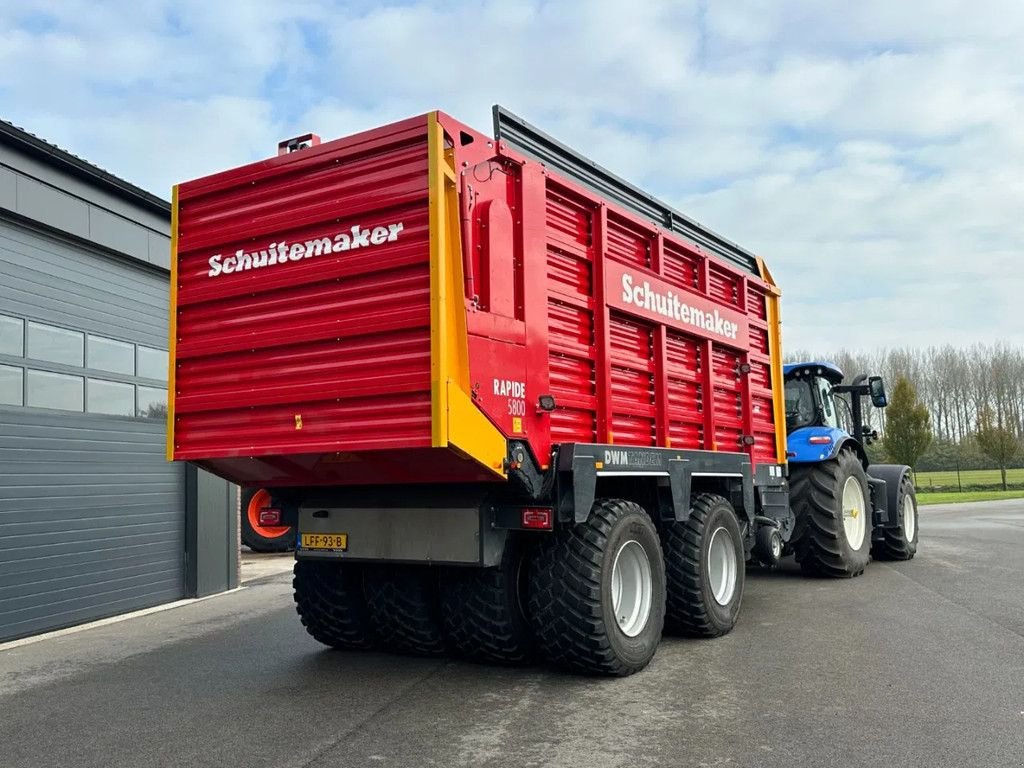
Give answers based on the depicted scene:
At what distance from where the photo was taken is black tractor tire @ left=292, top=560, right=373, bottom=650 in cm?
648

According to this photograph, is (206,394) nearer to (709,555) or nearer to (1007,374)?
(709,555)

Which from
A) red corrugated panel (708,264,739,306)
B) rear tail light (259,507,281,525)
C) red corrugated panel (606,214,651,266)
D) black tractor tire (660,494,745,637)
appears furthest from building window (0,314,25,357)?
red corrugated panel (708,264,739,306)

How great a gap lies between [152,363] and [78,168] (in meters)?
2.35

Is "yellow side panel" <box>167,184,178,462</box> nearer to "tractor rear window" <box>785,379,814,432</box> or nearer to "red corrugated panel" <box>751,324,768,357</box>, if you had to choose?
"red corrugated panel" <box>751,324,768,357</box>

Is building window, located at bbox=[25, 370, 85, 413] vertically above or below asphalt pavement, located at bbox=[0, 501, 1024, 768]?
above

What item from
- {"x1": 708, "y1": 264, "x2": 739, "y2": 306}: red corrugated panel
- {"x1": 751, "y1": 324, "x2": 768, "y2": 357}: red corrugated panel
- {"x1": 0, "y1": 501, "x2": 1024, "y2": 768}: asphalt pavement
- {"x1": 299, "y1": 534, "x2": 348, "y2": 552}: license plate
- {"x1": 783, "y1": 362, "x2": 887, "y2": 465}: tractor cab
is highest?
{"x1": 708, "y1": 264, "x2": 739, "y2": 306}: red corrugated panel

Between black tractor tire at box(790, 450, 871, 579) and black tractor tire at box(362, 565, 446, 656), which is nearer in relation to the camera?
black tractor tire at box(362, 565, 446, 656)

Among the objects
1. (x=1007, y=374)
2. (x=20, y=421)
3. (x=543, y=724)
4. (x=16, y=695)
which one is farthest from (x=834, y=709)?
(x=1007, y=374)

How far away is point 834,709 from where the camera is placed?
4863 millimetres

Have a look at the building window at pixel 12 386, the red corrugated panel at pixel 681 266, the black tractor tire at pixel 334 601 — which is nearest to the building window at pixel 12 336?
the building window at pixel 12 386

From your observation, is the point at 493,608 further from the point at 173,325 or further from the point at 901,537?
the point at 901,537

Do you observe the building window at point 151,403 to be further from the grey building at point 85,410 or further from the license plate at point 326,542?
the license plate at point 326,542

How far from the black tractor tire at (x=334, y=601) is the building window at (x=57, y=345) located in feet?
12.3

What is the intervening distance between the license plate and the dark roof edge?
4814 millimetres
